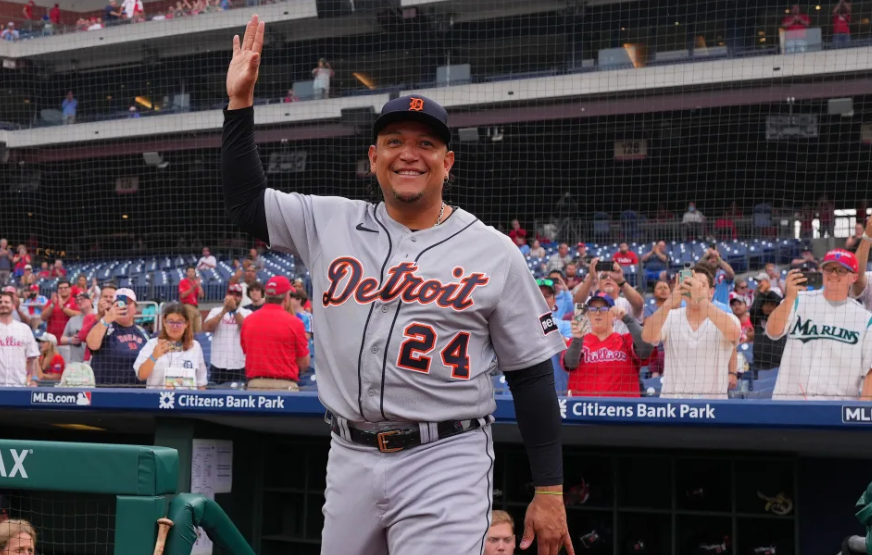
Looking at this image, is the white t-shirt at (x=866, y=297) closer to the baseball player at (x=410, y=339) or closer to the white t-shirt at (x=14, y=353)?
the baseball player at (x=410, y=339)

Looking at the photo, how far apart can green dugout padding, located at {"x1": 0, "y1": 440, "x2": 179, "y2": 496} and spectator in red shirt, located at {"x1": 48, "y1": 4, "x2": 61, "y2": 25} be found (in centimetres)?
2543

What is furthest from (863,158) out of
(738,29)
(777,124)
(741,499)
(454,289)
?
(454,289)

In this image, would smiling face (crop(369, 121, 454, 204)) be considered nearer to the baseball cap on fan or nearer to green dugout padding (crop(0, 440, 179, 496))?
green dugout padding (crop(0, 440, 179, 496))

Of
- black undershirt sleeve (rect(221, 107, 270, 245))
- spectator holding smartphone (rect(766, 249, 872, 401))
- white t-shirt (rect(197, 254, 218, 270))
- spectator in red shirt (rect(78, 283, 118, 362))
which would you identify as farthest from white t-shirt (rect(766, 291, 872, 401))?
white t-shirt (rect(197, 254, 218, 270))

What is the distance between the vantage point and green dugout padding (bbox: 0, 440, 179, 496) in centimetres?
215

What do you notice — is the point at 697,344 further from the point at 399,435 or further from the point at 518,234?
the point at 518,234

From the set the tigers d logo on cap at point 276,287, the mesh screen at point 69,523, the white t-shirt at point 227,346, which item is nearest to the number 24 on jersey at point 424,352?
the tigers d logo on cap at point 276,287

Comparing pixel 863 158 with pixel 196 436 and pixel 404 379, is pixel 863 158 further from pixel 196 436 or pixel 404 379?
pixel 404 379

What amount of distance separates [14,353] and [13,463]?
5.84m

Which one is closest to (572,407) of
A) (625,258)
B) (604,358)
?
(604,358)

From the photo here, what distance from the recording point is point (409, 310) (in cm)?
228

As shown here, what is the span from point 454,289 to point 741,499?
183 inches

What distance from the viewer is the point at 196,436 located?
21.5 ft

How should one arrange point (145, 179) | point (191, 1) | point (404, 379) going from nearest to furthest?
point (404, 379) < point (145, 179) < point (191, 1)
